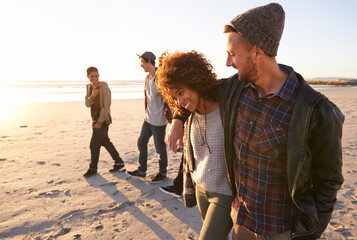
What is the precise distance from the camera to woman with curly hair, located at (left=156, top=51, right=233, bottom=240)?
75.4 inches

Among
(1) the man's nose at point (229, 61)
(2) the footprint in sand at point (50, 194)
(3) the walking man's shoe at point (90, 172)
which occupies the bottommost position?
(2) the footprint in sand at point (50, 194)

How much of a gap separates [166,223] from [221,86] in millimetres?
2269

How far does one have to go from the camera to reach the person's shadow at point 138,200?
3349 millimetres

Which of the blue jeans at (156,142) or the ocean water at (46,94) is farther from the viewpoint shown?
the ocean water at (46,94)

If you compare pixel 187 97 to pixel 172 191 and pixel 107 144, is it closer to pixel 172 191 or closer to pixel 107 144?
pixel 172 191

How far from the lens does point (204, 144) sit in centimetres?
205

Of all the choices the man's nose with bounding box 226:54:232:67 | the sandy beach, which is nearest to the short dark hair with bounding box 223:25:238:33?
the man's nose with bounding box 226:54:232:67

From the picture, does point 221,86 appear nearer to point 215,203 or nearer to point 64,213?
point 215,203

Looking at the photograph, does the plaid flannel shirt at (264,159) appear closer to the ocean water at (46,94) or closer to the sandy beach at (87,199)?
the sandy beach at (87,199)

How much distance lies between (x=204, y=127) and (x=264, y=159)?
621 millimetres

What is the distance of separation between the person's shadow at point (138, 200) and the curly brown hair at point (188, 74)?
2085 millimetres

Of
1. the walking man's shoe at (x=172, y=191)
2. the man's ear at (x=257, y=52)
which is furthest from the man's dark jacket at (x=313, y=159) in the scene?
the walking man's shoe at (x=172, y=191)

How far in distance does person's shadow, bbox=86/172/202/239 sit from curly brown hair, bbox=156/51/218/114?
208 centimetres

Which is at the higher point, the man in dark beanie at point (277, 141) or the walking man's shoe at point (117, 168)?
the man in dark beanie at point (277, 141)
